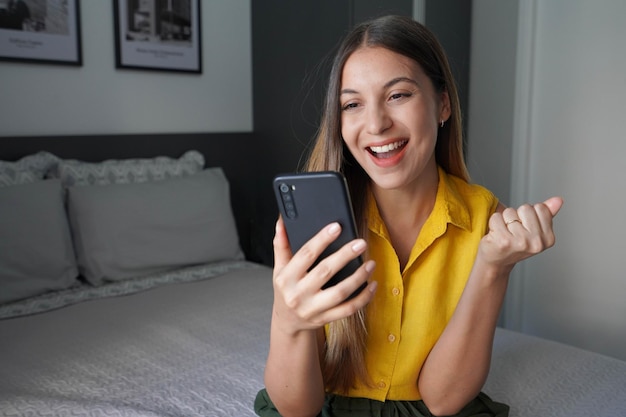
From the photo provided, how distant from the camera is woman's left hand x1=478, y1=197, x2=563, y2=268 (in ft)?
2.80

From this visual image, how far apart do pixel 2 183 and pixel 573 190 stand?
7.22 ft

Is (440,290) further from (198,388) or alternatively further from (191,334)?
(191,334)

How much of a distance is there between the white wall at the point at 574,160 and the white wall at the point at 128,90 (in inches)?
49.8

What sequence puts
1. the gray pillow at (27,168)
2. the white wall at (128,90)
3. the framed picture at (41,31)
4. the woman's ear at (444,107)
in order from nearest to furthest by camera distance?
the woman's ear at (444,107), the gray pillow at (27,168), the framed picture at (41,31), the white wall at (128,90)

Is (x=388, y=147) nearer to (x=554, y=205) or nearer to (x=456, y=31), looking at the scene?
(x=554, y=205)

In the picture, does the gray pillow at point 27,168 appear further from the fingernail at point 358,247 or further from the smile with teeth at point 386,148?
the fingernail at point 358,247

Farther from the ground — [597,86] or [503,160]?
[597,86]

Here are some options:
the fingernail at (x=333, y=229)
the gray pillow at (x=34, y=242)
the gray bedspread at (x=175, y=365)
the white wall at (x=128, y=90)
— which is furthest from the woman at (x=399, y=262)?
the white wall at (x=128, y=90)

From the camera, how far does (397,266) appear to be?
1086 millimetres

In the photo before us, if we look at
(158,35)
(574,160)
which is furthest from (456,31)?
(158,35)

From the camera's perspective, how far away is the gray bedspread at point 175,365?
1295 millimetres

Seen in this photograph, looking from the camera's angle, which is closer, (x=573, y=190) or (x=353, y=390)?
(x=353, y=390)

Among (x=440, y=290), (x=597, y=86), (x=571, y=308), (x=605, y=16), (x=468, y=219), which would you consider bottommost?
(x=571, y=308)

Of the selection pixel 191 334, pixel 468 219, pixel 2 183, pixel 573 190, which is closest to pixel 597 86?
pixel 573 190
